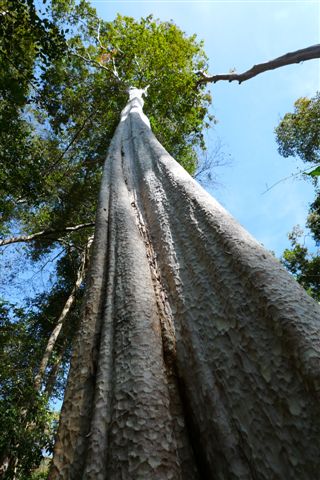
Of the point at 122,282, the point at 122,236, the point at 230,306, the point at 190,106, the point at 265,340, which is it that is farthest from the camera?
the point at 190,106

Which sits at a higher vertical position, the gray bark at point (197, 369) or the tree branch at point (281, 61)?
the tree branch at point (281, 61)

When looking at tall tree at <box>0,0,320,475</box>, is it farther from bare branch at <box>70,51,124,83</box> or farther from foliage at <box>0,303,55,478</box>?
foliage at <box>0,303,55,478</box>

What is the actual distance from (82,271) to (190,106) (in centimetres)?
437

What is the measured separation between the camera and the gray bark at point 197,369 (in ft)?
1.88

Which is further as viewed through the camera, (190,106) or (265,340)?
(190,106)

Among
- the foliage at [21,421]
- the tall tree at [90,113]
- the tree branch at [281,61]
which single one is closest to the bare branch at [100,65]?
the tall tree at [90,113]

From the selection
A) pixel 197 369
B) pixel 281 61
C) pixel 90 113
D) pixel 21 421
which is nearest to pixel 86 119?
pixel 90 113

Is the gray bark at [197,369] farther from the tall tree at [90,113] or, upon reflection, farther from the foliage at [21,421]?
the tall tree at [90,113]

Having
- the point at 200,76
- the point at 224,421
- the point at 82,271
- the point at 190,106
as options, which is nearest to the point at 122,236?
the point at 224,421

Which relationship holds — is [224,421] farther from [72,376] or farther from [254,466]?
[72,376]

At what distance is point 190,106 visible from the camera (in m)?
6.81

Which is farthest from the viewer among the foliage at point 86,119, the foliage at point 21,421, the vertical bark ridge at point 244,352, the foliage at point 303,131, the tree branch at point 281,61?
the foliage at point 303,131

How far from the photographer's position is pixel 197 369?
0.80 meters

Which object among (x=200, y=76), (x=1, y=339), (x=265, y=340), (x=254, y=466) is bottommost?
(x=254, y=466)
